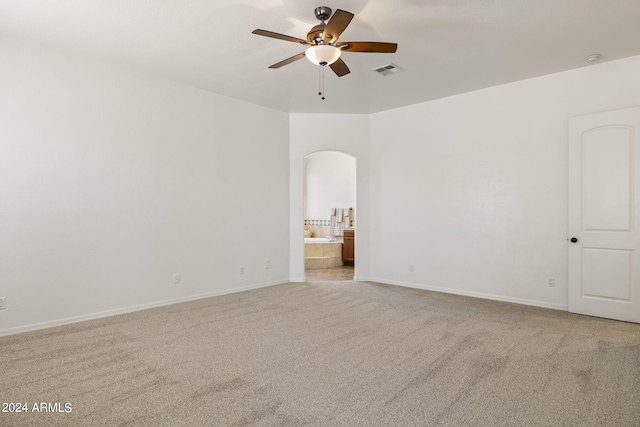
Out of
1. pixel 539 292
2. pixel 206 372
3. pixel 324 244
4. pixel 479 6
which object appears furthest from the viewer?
pixel 324 244

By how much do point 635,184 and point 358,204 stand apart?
12.2ft

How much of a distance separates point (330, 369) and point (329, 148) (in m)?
4.33

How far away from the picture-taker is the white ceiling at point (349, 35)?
307 centimetres

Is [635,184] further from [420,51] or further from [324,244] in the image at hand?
[324,244]

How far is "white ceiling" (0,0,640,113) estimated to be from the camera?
307cm

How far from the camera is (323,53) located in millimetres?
2912

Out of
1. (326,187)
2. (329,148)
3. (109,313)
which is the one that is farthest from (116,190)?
(326,187)

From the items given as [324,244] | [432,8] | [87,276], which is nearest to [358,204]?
[324,244]

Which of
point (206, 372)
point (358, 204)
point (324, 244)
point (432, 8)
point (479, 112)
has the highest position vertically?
point (432, 8)

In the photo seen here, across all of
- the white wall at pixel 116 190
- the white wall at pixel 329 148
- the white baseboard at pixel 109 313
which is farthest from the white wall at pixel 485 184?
the white baseboard at pixel 109 313

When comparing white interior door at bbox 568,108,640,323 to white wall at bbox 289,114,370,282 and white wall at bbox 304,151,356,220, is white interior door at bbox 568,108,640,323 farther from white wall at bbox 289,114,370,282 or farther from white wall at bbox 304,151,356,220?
white wall at bbox 304,151,356,220

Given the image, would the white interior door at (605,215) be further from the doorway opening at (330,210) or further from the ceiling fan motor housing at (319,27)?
the doorway opening at (330,210)

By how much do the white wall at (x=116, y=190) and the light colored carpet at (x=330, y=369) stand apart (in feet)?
1.62

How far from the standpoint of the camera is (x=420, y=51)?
3.94 m
